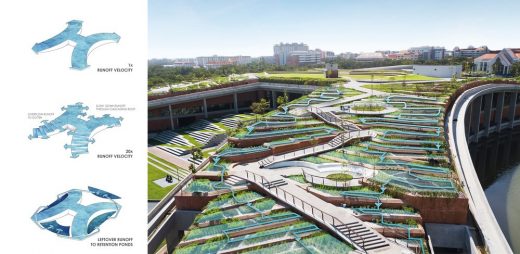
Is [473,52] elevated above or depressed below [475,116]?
above

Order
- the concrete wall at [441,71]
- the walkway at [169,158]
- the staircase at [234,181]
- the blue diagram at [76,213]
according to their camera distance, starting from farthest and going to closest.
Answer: the concrete wall at [441,71] < the walkway at [169,158] < the staircase at [234,181] < the blue diagram at [76,213]

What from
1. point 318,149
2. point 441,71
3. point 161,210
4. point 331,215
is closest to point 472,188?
point 331,215

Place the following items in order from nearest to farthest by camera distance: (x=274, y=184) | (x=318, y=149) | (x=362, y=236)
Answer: (x=362, y=236) → (x=274, y=184) → (x=318, y=149)

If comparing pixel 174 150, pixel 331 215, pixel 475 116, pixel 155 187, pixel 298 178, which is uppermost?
pixel 475 116

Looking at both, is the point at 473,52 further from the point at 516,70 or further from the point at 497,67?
the point at 516,70

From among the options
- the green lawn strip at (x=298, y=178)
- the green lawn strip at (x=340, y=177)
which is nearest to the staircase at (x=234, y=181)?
the green lawn strip at (x=298, y=178)

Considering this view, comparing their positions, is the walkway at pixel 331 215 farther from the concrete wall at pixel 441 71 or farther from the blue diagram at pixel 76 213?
the concrete wall at pixel 441 71

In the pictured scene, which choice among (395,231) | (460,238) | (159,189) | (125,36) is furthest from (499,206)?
(125,36)
